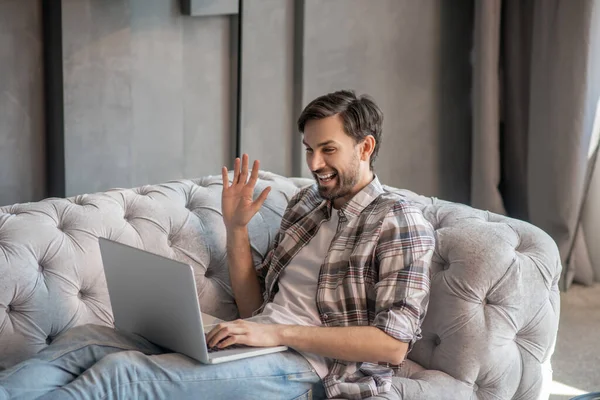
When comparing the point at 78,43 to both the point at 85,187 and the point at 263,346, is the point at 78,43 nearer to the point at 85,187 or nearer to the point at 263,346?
the point at 85,187

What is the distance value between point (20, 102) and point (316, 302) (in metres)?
1.40

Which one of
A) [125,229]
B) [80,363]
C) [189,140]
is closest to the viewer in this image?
[80,363]

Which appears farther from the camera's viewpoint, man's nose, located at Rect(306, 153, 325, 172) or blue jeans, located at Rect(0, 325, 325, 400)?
man's nose, located at Rect(306, 153, 325, 172)

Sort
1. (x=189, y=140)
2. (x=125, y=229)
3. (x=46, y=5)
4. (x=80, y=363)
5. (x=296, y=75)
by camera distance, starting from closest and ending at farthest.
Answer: (x=80, y=363) < (x=125, y=229) < (x=46, y=5) < (x=189, y=140) < (x=296, y=75)

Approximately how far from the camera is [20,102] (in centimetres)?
292

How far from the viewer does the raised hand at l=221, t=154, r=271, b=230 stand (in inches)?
86.3

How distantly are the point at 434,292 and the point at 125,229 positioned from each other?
75cm

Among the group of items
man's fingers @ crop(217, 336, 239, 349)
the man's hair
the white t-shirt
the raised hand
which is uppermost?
the man's hair


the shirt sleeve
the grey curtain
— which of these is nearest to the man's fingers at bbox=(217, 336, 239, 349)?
the shirt sleeve

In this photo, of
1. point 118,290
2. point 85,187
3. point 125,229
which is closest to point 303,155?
point 85,187

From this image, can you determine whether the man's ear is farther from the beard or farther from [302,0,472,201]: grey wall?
[302,0,472,201]: grey wall

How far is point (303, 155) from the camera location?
363cm

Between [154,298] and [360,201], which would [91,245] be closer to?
[154,298]

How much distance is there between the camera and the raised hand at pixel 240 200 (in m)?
2.19
